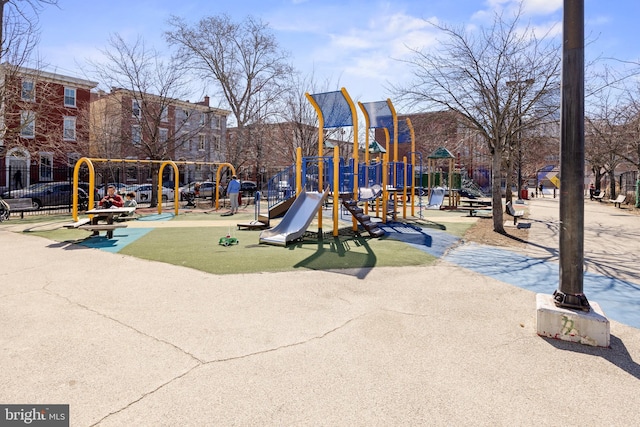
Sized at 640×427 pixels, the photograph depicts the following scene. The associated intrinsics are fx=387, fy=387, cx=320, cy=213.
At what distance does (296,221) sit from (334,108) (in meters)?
3.76

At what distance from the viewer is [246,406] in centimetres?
278

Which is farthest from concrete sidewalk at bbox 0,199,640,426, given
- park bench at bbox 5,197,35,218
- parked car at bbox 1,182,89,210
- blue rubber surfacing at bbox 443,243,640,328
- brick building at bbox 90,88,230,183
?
brick building at bbox 90,88,230,183

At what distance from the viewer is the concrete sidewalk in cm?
276

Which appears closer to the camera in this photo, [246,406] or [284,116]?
[246,406]

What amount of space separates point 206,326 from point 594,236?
12.3 metres

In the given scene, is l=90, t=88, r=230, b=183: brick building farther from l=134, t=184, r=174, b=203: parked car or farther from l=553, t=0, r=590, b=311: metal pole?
l=553, t=0, r=590, b=311: metal pole

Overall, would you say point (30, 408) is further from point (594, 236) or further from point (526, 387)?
point (594, 236)

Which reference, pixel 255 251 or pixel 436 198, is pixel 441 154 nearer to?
pixel 436 198

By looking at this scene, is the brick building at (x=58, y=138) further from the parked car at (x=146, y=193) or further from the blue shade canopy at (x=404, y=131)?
the blue shade canopy at (x=404, y=131)

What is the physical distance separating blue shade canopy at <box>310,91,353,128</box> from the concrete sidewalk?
6.78 m

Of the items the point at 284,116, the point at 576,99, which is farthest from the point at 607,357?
the point at 284,116

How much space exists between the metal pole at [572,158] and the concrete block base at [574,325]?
0.15m

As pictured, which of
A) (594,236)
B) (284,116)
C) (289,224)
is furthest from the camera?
(284,116)

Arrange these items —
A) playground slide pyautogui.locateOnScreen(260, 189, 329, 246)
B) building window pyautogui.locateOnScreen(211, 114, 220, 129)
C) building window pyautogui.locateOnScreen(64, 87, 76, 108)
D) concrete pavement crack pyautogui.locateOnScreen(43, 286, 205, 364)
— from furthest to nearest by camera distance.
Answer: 1. building window pyautogui.locateOnScreen(211, 114, 220, 129)
2. building window pyautogui.locateOnScreen(64, 87, 76, 108)
3. playground slide pyautogui.locateOnScreen(260, 189, 329, 246)
4. concrete pavement crack pyautogui.locateOnScreen(43, 286, 205, 364)
